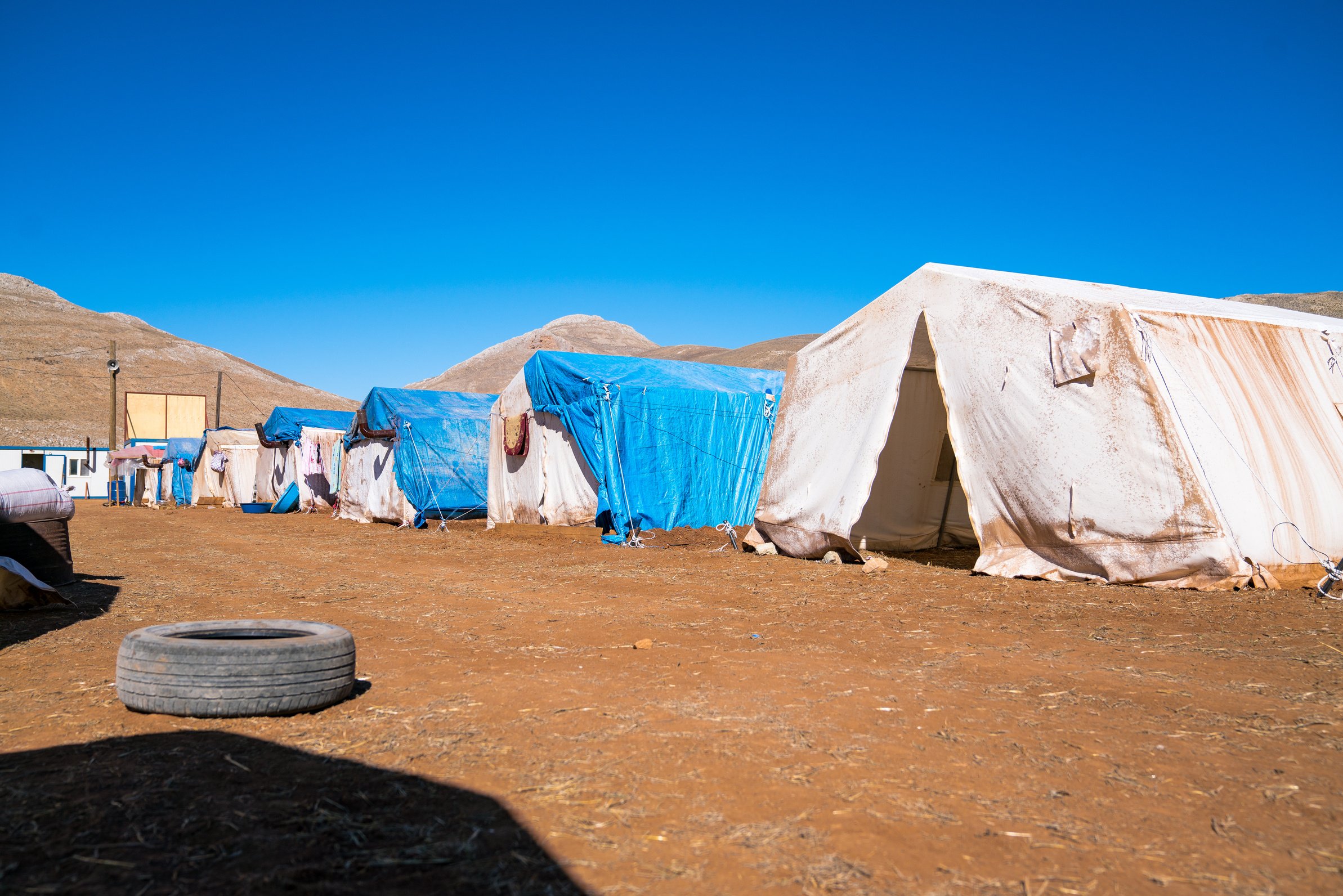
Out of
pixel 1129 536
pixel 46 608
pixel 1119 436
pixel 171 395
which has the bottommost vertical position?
pixel 46 608

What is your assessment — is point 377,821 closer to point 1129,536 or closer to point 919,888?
point 919,888

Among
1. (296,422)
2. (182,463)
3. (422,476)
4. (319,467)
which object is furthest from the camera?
(182,463)

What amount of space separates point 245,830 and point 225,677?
1320 mm

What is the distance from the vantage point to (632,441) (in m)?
13.3

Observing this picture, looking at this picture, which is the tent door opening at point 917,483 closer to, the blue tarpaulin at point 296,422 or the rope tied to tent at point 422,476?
the rope tied to tent at point 422,476

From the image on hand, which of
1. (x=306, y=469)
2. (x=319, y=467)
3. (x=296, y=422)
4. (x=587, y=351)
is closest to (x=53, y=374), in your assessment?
(x=587, y=351)

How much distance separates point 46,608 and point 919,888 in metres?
6.94

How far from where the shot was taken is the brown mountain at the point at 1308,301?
48.2 m

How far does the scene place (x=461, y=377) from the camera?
322ft

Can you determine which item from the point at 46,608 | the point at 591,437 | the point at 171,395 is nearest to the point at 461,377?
the point at 171,395

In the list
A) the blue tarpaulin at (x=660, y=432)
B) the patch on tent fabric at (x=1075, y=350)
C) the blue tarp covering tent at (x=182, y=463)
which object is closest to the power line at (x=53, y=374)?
the blue tarp covering tent at (x=182, y=463)

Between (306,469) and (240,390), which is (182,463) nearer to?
(306,469)

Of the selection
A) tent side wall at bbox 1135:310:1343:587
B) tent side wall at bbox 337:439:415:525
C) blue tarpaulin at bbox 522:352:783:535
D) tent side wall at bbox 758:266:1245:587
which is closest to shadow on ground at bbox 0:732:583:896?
tent side wall at bbox 758:266:1245:587

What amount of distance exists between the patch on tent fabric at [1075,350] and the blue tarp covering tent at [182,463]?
95.6 ft
